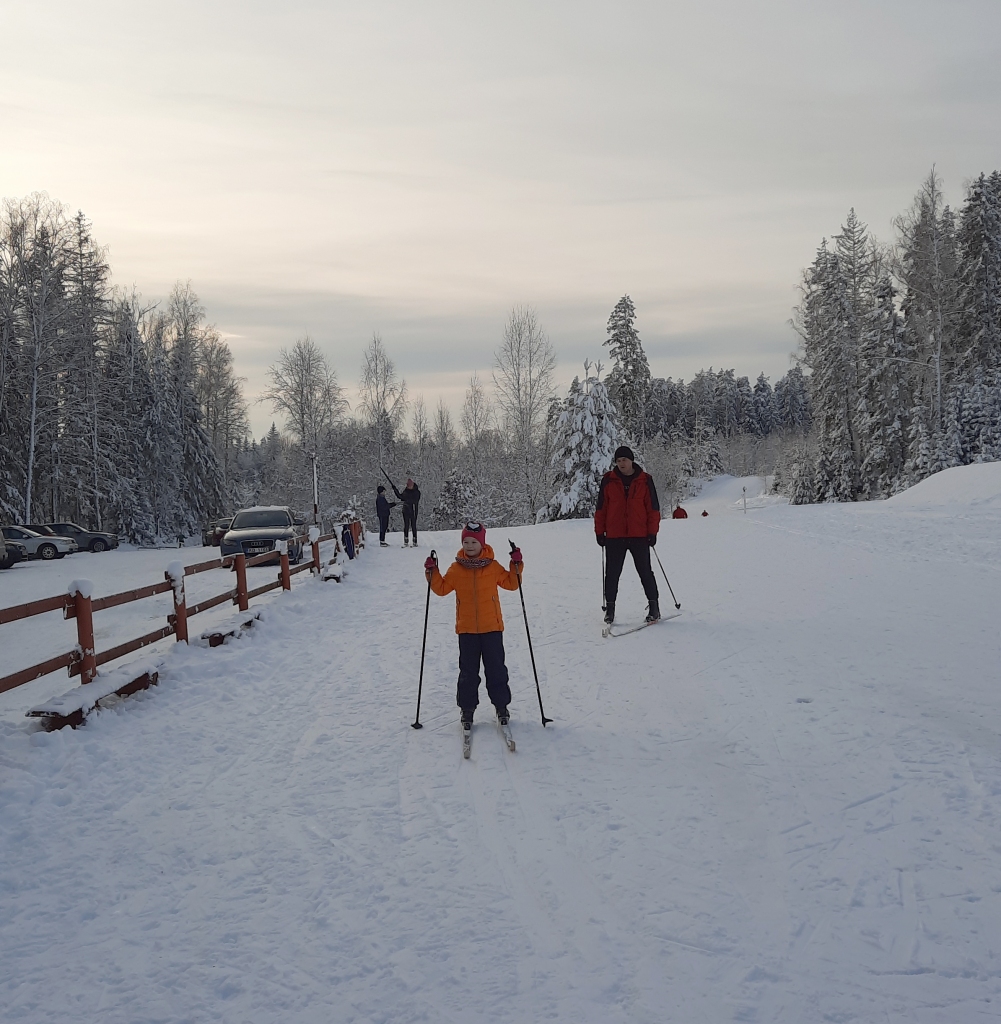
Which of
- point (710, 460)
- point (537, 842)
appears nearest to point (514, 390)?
point (537, 842)

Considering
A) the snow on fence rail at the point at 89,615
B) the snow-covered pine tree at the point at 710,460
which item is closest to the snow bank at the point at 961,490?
the snow on fence rail at the point at 89,615

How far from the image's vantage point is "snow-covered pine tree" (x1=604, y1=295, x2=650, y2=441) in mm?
52875

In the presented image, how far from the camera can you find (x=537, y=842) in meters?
4.47

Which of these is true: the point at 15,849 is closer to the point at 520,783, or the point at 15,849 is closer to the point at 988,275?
the point at 520,783

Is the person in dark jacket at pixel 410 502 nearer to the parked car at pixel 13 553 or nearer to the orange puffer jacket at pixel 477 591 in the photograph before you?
the parked car at pixel 13 553

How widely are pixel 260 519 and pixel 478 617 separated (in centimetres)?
1642

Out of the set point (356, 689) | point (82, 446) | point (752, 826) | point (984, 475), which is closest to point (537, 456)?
point (82, 446)

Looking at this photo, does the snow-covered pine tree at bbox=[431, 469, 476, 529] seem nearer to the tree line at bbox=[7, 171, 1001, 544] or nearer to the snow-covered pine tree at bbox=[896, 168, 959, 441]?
the tree line at bbox=[7, 171, 1001, 544]

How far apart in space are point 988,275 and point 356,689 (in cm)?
4269

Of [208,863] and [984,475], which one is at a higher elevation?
[984,475]

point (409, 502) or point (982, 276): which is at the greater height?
point (982, 276)

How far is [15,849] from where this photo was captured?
4461mm

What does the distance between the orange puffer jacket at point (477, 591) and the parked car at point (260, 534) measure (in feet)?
41.3

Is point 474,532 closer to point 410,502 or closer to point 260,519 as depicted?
point 260,519
